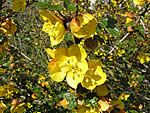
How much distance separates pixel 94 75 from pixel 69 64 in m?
0.17

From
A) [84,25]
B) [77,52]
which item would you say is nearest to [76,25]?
[84,25]

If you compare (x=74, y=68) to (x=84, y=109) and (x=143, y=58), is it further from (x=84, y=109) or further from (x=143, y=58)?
(x=143, y=58)

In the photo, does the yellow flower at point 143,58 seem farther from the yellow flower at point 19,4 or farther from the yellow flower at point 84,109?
the yellow flower at point 19,4

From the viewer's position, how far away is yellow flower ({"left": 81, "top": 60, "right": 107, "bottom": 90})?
873 millimetres

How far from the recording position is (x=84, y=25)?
0.80 metres

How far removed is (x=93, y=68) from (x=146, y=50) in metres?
3.10

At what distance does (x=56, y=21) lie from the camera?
2.68 ft

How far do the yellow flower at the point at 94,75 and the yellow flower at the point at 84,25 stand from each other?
0.21 metres

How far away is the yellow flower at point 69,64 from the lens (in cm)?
85

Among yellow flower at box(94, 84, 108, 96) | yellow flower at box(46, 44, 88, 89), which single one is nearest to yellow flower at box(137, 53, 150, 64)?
yellow flower at box(94, 84, 108, 96)

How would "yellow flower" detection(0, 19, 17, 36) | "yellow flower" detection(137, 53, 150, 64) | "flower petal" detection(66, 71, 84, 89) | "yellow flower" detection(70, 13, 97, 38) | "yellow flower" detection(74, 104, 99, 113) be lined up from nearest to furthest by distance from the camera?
"yellow flower" detection(70, 13, 97, 38)
"flower petal" detection(66, 71, 84, 89)
"yellow flower" detection(74, 104, 99, 113)
"yellow flower" detection(0, 19, 17, 36)
"yellow flower" detection(137, 53, 150, 64)

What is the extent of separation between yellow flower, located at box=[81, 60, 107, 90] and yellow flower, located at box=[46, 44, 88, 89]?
49 mm

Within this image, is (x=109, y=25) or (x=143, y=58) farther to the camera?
(x=143, y=58)

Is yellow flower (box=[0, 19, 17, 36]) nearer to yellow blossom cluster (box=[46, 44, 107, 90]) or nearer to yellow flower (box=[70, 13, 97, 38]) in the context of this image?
yellow blossom cluster (box=[46, 44, 107, 90])
